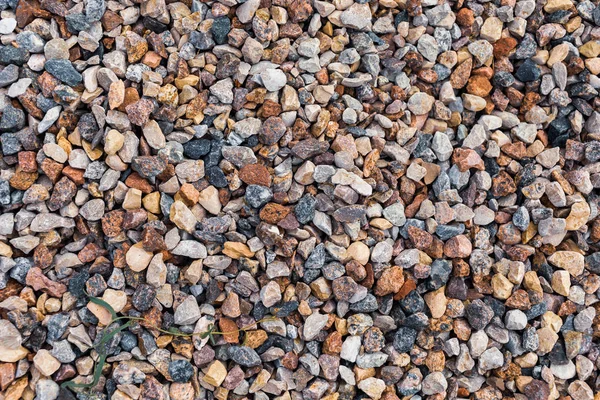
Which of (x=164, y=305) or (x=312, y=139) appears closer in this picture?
(x=164, y=305)

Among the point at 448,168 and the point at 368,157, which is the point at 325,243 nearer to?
the point at 368,157

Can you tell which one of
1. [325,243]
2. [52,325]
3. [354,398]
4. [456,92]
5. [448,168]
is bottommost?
[354,398]

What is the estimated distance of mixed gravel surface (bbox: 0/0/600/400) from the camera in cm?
168

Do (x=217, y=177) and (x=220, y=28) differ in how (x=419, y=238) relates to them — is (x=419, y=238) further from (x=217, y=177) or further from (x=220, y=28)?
(x=220, y=28)

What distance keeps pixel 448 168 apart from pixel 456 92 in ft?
0.97

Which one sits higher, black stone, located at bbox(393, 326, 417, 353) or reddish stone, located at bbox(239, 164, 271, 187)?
reddish stone, located at bbox(239, 164, 271, 187)

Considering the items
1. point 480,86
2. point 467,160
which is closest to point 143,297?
point 467,160

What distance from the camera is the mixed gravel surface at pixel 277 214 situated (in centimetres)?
168

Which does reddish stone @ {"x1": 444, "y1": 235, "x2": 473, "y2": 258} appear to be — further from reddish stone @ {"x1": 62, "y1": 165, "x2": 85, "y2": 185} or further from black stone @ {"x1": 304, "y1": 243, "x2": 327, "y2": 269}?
reddish stone @ {"x1": 62, "y1": 165, "x2": 85, "y2": 185}

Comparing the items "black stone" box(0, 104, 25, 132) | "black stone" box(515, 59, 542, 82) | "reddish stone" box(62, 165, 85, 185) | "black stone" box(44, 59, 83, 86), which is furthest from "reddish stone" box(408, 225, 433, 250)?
"black stone" box(0, 104, 25, 132)

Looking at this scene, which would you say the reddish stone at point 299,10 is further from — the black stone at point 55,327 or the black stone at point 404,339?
the black stone at point 55,327

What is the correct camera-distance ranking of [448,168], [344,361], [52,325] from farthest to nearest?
[448,168], [344,361], [52,325]

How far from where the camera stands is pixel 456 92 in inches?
78.5

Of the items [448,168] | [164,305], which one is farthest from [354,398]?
[448,168]
